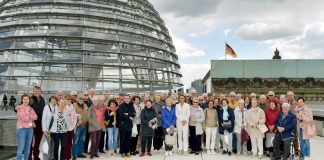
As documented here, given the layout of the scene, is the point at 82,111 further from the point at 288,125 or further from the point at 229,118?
the point at 288,125

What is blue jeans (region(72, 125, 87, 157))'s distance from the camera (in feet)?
29.5

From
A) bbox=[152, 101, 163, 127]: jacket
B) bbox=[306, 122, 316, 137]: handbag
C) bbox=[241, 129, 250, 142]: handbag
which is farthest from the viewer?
bbox=[152, 101, 163, 127]: jacket

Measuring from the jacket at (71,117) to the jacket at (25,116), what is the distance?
862mm

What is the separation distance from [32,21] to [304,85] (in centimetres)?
3006

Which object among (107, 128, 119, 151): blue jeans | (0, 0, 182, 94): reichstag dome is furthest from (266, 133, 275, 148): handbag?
(0, 0, 182, 94): reichstag dome

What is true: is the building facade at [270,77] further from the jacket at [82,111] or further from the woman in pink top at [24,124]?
the woman in pink top at [24,124]

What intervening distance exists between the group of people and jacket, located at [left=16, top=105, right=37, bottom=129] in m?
0.05

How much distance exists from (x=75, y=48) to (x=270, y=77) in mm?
26446

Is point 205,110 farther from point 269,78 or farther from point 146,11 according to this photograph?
point 269,78

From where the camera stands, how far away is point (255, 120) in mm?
9570

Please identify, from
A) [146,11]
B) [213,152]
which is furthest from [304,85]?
[213,152]

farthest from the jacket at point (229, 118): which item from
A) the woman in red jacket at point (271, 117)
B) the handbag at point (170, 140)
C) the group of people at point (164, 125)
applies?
the handbag at point (170, 140)

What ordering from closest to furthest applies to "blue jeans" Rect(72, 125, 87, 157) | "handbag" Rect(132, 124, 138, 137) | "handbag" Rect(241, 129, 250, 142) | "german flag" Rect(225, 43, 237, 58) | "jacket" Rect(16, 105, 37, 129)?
"jacket" Rect(16, 105, 37, 129) < "blue jeans" Rect(72, 125, 87, 157) < "handbag" Rect(132, 124, 138, 137) < "handbag" Rect(241, 129, 250, 142) < "german flag" Rect(225, 43, 237, 58)

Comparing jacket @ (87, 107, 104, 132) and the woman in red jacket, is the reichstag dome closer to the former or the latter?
jacket @ (87, 107, 104, 132)
